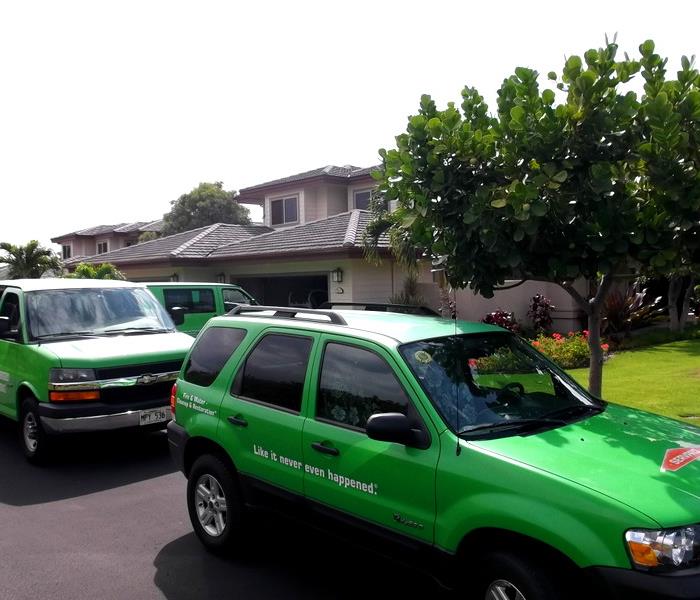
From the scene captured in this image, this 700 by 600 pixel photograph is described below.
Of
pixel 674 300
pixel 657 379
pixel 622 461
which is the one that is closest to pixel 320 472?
pixel 622 461

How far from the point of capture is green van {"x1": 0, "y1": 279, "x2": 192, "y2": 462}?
22.8 ft

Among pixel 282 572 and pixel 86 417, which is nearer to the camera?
pixel 282 572

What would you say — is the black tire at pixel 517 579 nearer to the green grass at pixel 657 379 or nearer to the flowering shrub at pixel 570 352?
the green grass at pixel 657 379

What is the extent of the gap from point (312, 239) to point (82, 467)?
1257 cm

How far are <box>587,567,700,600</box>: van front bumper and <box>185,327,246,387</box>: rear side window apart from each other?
3.06 m

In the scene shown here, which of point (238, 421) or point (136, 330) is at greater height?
point (136, 330)

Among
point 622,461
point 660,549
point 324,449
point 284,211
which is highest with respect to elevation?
point 284,211

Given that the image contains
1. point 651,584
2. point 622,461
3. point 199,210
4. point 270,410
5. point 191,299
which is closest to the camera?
point 651,584

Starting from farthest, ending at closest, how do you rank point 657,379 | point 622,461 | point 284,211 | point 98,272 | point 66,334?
1. point 284,211
2. point 98,272
3. point 657,379
4. point 66,334
5. point 622,461

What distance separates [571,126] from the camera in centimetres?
490

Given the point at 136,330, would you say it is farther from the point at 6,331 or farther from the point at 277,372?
the point at 277,372

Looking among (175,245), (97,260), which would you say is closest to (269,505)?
(175,245)

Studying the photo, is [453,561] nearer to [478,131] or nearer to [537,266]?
[537,266]

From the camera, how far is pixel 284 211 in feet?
87.1
